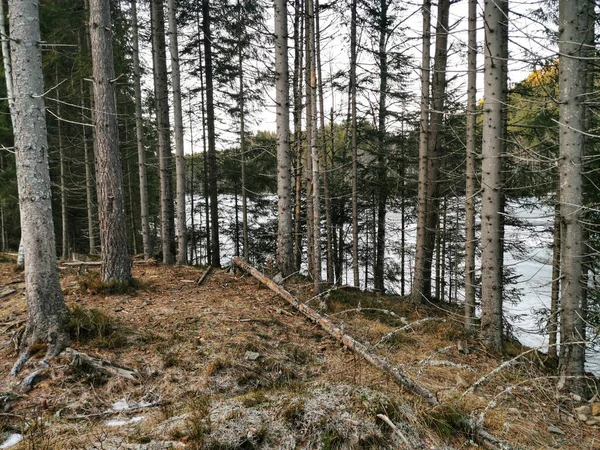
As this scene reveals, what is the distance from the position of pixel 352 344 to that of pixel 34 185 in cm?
475

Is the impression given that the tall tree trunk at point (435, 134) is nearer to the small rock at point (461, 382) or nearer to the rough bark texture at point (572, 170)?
the rough bark texture at point (572, 170)

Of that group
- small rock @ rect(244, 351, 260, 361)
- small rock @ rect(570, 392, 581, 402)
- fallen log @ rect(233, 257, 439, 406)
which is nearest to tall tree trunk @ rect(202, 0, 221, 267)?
fallen log @ rect(233, 257, 439, 406)

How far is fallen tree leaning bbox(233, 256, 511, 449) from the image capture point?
288cm

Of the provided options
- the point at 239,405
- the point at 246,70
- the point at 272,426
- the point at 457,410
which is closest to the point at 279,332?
the point at 239,405

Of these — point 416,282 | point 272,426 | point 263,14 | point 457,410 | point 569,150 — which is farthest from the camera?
point 263,14

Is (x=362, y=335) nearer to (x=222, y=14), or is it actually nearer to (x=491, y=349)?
(x=491, y=349)

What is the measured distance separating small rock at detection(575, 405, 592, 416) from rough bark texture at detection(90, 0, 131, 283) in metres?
7.65

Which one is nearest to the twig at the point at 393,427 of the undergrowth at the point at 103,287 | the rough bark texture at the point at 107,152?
the undergrowth at the point at 103,287

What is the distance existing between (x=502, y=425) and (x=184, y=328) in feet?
14.3

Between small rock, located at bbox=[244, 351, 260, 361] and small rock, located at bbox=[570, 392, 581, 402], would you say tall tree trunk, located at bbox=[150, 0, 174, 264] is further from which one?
small rock, located at bbox=[570, 392, 581, 402]

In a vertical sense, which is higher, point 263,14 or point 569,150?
point 263,14

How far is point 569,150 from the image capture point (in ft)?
13.6

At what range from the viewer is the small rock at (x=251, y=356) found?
445cm

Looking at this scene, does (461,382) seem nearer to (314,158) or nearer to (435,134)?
(314,158)
